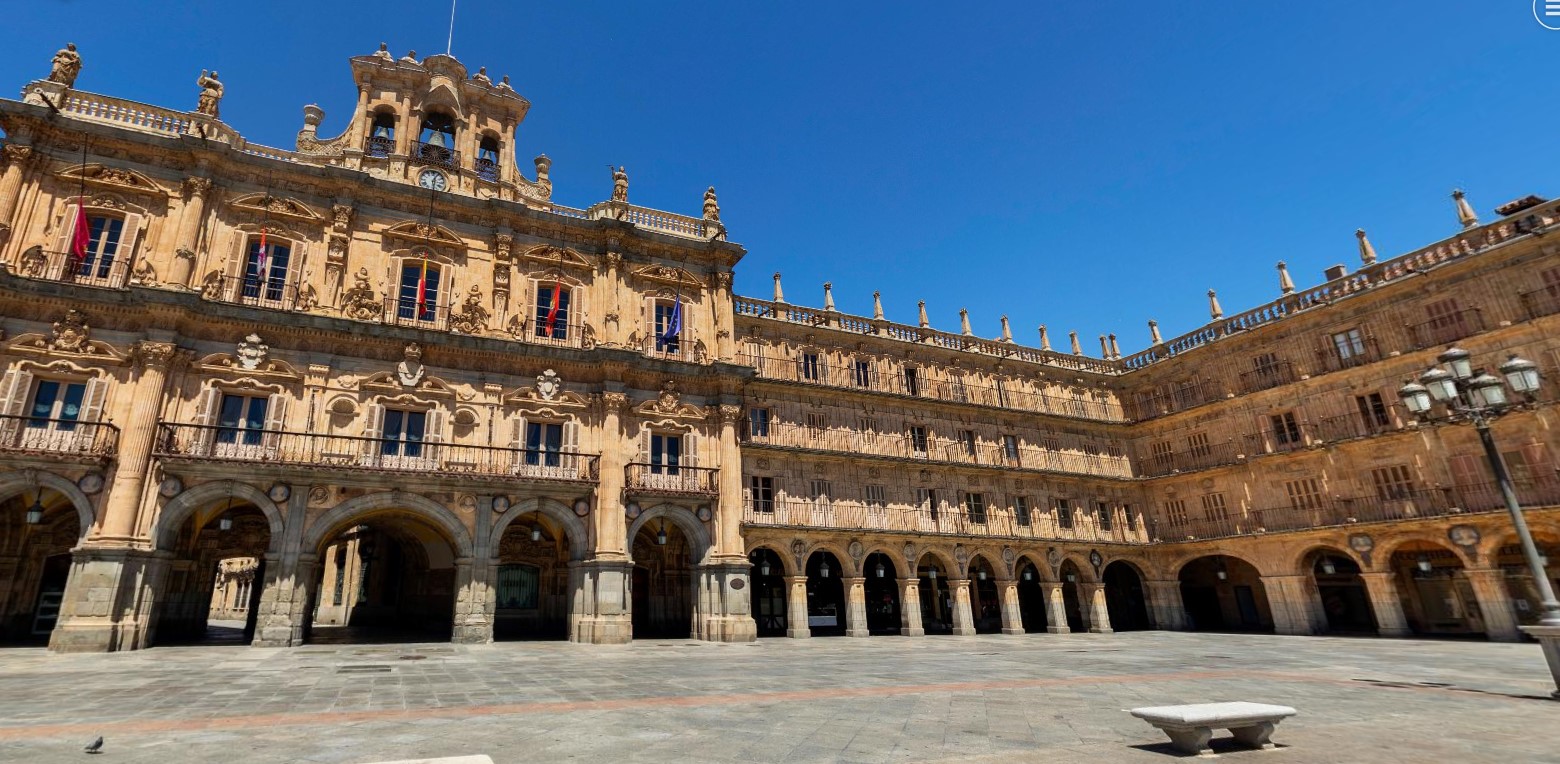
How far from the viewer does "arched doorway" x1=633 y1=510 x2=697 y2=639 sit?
27.7 meters

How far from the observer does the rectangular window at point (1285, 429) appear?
99.0 ft

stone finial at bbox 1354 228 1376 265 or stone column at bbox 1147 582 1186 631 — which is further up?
stone finial at bbox 1354 228 1376 265

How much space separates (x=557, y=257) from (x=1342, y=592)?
116ft

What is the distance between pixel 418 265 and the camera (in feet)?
79.7

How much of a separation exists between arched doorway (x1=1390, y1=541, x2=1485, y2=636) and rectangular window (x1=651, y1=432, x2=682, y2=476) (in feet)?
88.9

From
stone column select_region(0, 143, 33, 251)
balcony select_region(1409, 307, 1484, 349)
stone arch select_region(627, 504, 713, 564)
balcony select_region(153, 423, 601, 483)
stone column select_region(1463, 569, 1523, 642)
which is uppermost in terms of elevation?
A: stone column select_region(0, 143, 33, 251)

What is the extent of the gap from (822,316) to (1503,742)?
2649 centimetres

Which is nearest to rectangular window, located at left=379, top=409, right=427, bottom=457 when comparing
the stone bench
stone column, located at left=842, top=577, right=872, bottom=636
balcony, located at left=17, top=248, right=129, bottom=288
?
balcony, located at left=17, top=248, right=129, bottom=288

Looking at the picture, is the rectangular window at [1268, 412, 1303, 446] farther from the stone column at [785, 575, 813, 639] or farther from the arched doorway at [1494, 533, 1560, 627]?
the stone column at [785, 575, 813, 639]

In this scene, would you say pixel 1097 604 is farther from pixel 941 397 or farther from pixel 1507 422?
pixel 1507 422

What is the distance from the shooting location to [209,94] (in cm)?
2270

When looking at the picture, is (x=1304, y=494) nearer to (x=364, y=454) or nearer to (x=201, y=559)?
(x=364, y=454)

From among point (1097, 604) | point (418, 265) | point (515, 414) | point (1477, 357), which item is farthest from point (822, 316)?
point (1477, 357)

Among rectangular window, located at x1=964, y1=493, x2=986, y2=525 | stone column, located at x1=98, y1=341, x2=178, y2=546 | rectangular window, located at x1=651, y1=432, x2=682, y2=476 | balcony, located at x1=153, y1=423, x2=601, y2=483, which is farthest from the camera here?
rectangular window, located at x1=964, y1=493, x2=986, y2=525
